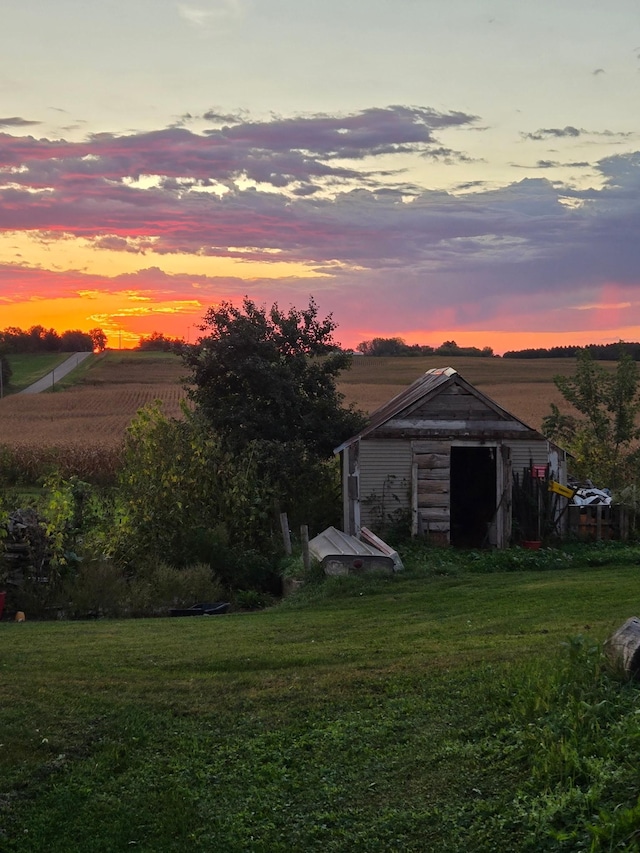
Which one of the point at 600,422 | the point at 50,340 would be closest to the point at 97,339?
the point at 50,340

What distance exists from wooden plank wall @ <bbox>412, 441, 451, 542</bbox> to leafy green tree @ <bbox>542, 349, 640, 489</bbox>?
791 centimetres

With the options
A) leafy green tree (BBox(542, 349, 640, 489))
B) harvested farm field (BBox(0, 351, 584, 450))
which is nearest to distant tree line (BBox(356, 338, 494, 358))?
harvested farm field (BBox(0, 351, 584, 450))

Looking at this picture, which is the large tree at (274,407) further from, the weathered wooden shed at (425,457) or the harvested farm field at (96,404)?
the harvested farm field at (96,404)

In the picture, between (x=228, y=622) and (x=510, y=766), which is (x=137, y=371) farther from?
(x=510, y=766)

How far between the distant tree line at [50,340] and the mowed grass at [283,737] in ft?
422

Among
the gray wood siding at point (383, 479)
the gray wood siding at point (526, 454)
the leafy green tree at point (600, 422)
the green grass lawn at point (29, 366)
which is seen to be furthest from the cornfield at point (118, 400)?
the leafy green tree at point (600, 422)

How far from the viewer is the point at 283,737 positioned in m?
8.39

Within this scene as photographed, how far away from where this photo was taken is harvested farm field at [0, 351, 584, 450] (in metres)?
57.3

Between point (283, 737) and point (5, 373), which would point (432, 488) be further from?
point (5, 373)

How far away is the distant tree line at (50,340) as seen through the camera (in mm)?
137363

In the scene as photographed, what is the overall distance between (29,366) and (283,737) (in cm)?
11891

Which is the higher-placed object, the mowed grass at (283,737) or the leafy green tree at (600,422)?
the leafy green tree at (600,422)

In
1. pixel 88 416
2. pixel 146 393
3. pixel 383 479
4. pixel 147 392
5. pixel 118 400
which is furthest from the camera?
pixel 147 392

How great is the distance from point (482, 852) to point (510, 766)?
3.57ft
